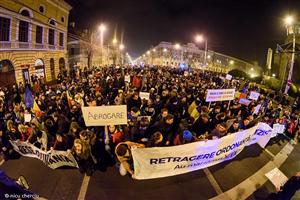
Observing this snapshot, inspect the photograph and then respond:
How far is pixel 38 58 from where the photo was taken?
26750mm

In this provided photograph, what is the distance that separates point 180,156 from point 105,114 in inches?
91.9

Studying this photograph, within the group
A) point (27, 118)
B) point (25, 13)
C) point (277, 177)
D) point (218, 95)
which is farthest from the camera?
point (25, 13)

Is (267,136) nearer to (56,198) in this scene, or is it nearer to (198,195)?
(198,195)

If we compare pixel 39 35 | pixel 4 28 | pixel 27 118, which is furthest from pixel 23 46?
pixel 27 118

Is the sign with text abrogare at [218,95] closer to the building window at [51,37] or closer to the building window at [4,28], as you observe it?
the building window at [4,28]

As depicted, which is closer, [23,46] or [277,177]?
[277,177]

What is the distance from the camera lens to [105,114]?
6824 mm

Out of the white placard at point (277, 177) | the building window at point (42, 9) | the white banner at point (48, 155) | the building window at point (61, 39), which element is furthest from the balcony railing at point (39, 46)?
the white placard at point (277, 177)

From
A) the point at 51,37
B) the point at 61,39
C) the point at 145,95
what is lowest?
the point at 145,95

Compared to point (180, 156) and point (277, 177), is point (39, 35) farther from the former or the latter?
point (277, 177)

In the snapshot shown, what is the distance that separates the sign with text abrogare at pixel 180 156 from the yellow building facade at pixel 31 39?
60.2ft

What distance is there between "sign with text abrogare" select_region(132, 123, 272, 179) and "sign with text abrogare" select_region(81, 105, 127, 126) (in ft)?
4.28

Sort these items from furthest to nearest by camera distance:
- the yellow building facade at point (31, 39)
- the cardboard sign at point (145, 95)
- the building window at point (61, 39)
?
1. the building window at point (61, 39)
2. the yellow building facade at point (31, 39)
3. the cardboard sign at point (145, 95)

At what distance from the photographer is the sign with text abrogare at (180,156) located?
6.07 meters
